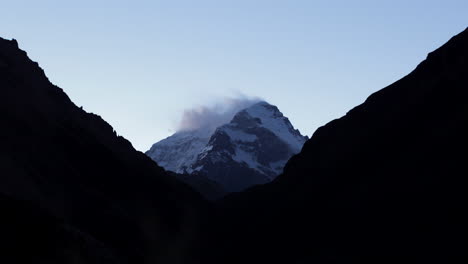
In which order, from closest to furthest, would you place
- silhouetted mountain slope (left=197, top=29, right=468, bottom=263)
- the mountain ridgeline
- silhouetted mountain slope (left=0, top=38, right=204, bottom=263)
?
silhouetted mountain slope (left=197, top=29, right=468, bottom=263) < the mountain ridgeline < silhouetted mountain slope (left=0, top=38, right=204, bottom=263)

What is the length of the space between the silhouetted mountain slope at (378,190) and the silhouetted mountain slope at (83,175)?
27.8 ft

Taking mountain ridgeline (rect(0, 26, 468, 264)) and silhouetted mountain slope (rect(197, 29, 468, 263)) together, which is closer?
silhouetted mountain slope (rect(197, 29, 468, 263))

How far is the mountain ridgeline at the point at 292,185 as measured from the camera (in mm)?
101875

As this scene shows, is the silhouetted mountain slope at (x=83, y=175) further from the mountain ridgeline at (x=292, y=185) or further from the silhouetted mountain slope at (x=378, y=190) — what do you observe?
the silhouetted mountain slope at (x=378, y=190)

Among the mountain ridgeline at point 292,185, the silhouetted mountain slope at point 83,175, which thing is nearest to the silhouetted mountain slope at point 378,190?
the mountain ridgeline at point 292,185

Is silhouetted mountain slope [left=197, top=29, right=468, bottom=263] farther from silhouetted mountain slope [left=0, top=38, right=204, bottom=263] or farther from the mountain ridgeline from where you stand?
silhouetted mountain slope [left=0, top=38, right=204, bottom=263]

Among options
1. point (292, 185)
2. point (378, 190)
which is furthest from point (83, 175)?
point (378, 190)

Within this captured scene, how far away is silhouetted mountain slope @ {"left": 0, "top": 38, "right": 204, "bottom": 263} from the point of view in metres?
116

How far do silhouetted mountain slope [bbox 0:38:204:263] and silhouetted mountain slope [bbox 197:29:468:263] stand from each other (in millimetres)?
8471

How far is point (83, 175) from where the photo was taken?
5221 inches

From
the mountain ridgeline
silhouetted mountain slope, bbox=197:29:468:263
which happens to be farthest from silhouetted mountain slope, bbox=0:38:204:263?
silhouetted mountain slope, bbox=197:29:468:263

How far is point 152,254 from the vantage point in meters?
118

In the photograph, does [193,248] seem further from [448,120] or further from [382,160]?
[448,120]

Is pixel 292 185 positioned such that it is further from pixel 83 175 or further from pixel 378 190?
pixel 83 175
